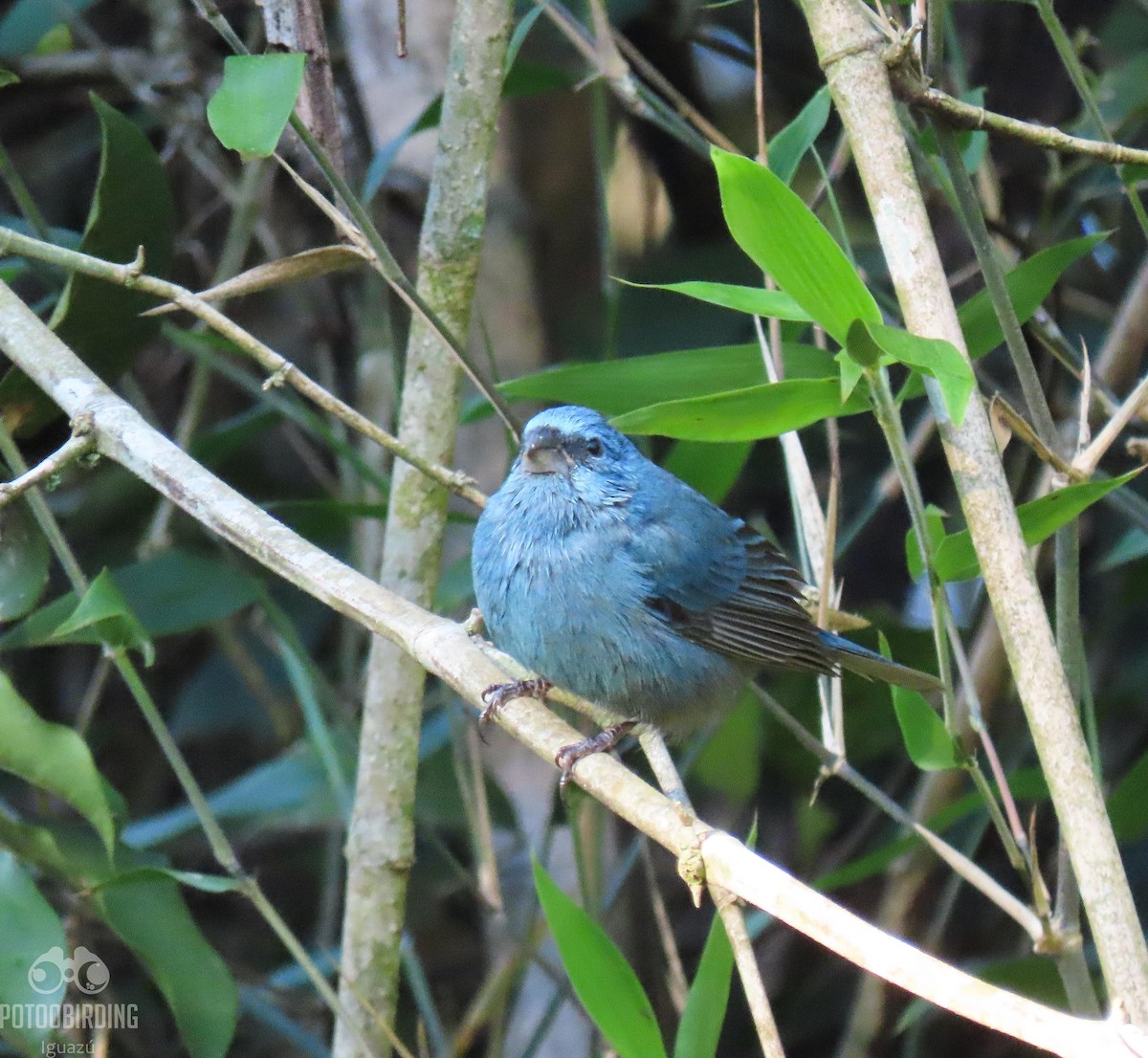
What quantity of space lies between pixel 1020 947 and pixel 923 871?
1.86 feet

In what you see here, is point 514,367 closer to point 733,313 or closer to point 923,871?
point 733,313

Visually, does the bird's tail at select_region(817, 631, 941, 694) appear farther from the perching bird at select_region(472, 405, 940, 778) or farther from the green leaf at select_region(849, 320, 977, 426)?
the green leaf at select_region(849, 320, 977, 426)

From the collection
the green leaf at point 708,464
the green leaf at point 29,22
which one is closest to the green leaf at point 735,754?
the green leaf at point 708,464

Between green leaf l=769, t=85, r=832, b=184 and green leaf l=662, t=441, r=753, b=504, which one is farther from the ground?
green leaf l=769, t=85, r=832, b=184

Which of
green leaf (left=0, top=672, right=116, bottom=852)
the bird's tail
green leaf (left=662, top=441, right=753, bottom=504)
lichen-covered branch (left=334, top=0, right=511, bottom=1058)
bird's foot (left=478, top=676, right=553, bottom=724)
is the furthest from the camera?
green leaf (left=662, top=441, right=753, bottom=504)

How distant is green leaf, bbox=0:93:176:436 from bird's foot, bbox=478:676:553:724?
3.53ft

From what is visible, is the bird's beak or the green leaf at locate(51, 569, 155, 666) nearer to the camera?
the green leaf at locate(51, 569, 155, 666)

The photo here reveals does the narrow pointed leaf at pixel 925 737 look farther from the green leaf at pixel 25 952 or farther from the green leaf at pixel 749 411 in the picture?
the green leaf at pixel 25 952

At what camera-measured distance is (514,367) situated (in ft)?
12.5

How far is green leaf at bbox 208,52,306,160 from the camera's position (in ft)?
6.07

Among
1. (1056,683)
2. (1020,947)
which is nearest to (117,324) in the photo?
(1056,683)

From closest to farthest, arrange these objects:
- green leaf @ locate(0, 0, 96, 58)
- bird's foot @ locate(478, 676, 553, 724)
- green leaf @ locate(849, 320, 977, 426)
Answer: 1. green leaf @ locate(849, 320, 977, 426)
2. bird's foot @ locate(478, 676, 553, 724)
3. green leaf @ locate(0, 0, 96, 58)

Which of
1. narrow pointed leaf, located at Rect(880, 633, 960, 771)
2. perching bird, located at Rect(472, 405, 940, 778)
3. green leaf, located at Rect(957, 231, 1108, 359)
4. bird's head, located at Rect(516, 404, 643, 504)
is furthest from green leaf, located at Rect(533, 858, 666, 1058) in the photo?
green leaf, located at Rect(957, 231, 1108, 359)

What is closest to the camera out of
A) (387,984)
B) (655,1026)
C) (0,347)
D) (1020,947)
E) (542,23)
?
(655,1026)
